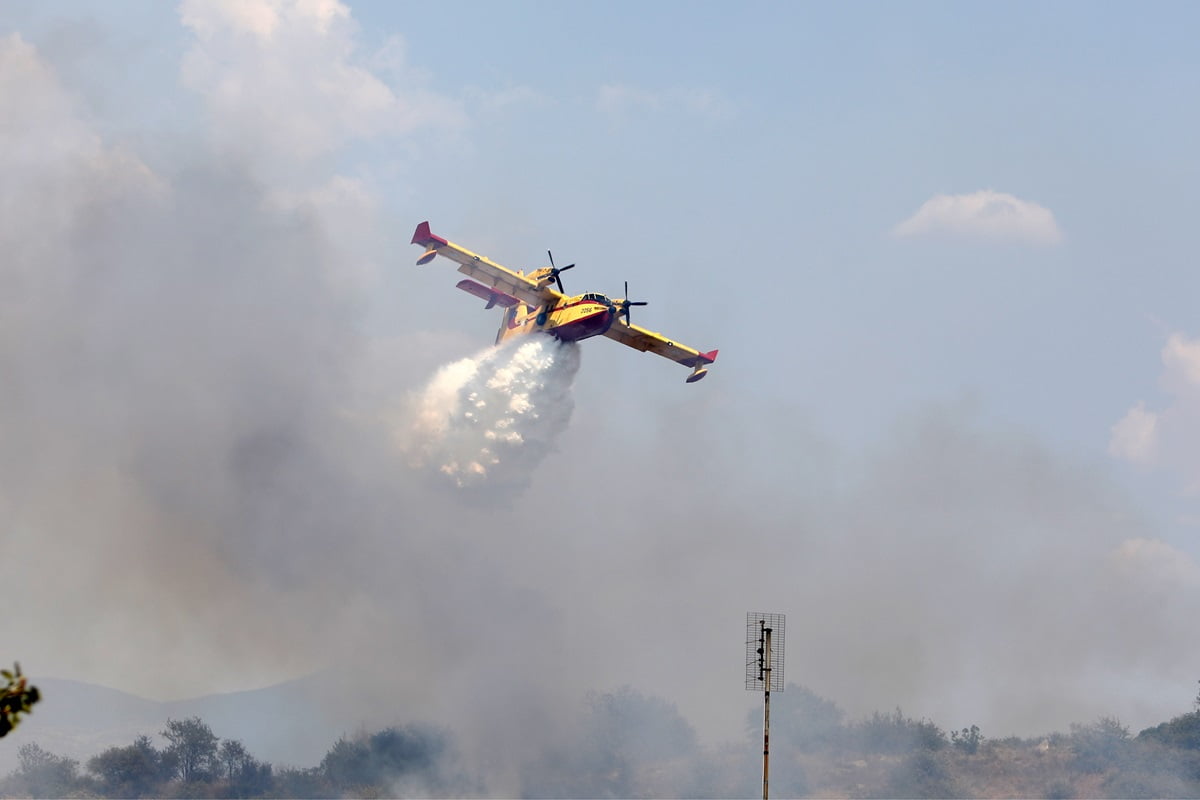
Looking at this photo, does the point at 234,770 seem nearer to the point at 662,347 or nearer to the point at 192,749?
the point at 192,749

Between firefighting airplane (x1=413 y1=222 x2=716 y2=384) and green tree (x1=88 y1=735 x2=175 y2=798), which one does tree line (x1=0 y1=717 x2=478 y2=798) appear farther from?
firefighting airplane (x1=413 y1=222 x2=716 y2=384)

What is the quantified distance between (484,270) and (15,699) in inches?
2302

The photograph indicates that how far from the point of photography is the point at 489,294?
7325 cm

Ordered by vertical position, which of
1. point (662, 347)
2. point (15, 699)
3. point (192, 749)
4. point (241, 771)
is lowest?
point (15, 699)

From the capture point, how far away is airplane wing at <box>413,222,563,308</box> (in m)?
71.2

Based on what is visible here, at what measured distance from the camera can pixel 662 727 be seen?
95125mm

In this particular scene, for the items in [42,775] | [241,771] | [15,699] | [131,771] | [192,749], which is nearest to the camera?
[15,699]

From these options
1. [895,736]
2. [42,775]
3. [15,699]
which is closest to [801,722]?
[895,736]

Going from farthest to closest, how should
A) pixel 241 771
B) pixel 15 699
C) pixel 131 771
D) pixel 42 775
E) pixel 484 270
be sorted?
pixel 241 771 → pixel 131 771 → pixel 42 775 → pixel 484 270 → pixel 15 699

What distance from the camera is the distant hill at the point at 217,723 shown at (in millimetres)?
88375

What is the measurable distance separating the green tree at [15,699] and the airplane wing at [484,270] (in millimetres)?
57012

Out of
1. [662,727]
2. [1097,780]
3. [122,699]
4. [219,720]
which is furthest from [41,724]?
Answer: [1097,780]

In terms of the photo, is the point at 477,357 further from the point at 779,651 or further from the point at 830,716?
the point at 830,716

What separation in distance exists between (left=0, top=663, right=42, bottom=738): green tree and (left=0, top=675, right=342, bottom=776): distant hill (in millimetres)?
75836
